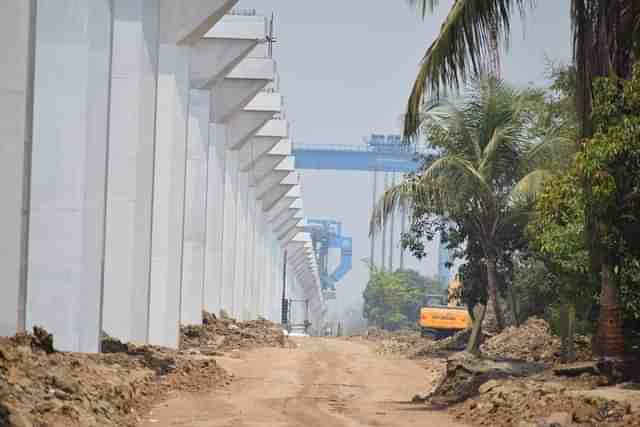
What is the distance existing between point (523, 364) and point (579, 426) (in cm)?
821

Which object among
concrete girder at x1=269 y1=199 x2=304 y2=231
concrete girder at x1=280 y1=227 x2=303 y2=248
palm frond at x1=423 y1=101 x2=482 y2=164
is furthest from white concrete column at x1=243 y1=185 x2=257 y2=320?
palm frond at x1=423 y1=101 x2=482 y2=164

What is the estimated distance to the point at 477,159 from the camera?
103ft

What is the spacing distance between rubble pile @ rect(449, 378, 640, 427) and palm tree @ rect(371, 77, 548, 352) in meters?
11.5

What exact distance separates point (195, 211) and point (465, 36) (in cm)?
2585

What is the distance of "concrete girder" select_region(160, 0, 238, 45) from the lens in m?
31.1

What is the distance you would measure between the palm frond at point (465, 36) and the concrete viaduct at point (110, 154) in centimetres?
583

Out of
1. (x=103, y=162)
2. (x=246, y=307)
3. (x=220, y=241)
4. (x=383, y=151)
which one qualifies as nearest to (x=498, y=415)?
(x=103, y=162)

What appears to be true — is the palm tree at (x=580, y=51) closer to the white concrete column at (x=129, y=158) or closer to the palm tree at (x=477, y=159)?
the white concrete column at (x=129, y=158)

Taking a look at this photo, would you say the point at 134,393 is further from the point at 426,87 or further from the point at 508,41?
the point at 508,41

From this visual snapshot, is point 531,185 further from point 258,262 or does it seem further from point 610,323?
point 258,262

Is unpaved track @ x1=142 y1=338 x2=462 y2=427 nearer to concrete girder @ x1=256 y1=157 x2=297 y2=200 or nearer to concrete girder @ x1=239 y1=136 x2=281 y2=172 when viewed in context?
concrete girder @ x1=239 y1=136 x2=281 y2=172

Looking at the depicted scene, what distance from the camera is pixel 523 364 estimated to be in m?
22.5

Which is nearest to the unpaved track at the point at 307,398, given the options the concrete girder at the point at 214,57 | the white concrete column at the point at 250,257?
the concrete girder at the point at 214,57

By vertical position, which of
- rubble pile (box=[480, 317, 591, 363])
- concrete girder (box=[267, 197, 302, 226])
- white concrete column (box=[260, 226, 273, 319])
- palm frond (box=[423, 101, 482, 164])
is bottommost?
rubble pile (box=[480, 317, 591, 363])
